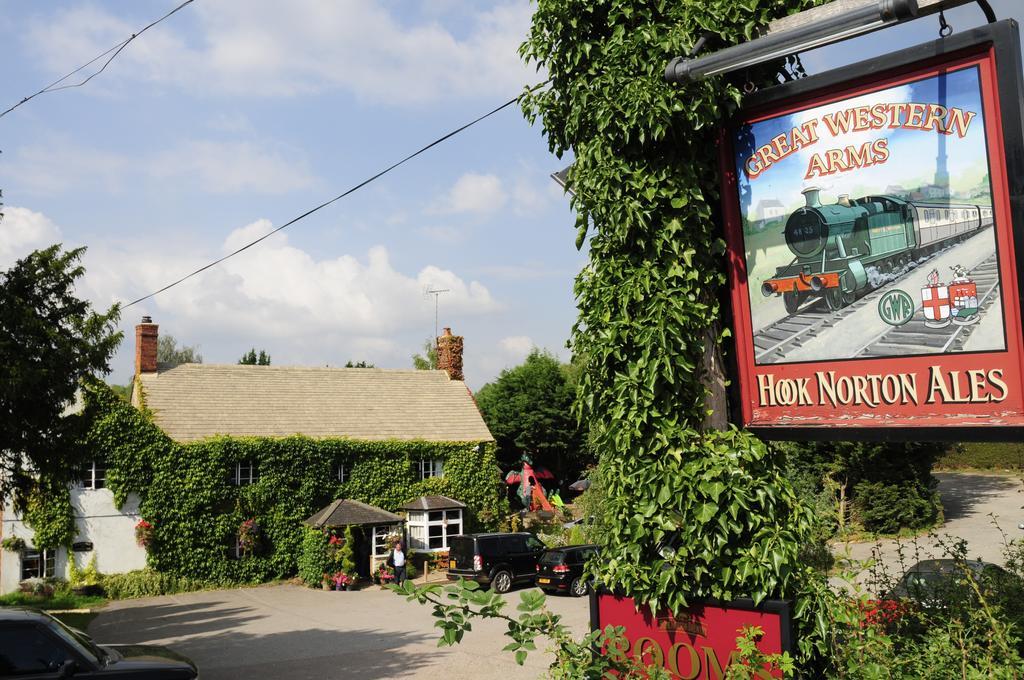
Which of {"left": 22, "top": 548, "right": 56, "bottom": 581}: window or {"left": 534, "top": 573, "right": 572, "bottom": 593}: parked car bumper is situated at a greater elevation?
{"left": 22, "top": 548, "right": 56, "bottom": 581}: window

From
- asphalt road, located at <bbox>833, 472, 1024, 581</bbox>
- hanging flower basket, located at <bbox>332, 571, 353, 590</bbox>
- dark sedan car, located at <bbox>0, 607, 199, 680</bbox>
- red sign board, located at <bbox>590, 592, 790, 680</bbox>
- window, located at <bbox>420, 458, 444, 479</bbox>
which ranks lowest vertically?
hanging flower basket, located at <bbox>332, 571, 353, 590</bbox>

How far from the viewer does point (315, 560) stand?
26625mm

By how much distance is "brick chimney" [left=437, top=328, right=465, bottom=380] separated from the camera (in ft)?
116

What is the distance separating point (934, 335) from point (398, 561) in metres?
23.9

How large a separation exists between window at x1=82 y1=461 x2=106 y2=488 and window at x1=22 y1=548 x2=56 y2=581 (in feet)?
7.54

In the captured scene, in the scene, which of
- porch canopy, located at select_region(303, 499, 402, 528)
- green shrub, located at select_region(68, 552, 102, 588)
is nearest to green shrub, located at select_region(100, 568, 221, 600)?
green shrub, located at select_region(68, 552, 102, 588)

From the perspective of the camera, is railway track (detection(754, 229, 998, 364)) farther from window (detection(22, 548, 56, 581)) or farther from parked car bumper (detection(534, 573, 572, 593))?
window (detection(22, 548, 56, 581))

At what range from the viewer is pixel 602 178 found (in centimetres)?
509

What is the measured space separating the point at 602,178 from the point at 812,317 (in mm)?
1530

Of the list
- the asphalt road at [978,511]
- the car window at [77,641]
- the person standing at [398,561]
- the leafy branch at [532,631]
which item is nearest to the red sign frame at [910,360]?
the leafy branch at [532,631]

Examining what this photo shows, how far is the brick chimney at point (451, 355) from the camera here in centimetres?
3534

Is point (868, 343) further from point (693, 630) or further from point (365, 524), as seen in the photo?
point (365, 524)

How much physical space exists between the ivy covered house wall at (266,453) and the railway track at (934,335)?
2576cm

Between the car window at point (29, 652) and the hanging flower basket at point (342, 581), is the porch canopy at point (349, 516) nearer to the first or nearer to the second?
the hanging flower basket at point (342, 581)
